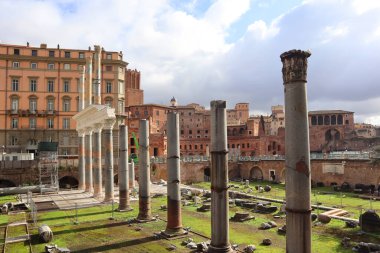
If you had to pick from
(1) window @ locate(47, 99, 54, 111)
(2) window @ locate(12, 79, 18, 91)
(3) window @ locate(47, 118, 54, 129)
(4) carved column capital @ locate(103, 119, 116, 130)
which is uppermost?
(2) window @ locate(12, 79, 18, 91)

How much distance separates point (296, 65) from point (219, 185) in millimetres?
5361

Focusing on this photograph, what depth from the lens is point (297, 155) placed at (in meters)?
7.50

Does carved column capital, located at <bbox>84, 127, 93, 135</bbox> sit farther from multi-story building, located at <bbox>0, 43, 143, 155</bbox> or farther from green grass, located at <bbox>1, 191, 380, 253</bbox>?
multi-story building, located at <bbox>0, 43, 143, 155</bbox>

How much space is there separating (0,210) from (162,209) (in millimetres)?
10325

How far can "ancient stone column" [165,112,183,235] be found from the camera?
1509cm

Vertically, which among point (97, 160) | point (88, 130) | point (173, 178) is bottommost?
point (173, 178)

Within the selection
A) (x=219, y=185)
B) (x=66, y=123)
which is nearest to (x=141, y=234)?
(x=219, y=185)

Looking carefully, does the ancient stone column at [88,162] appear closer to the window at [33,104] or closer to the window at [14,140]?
the window at [14,140]

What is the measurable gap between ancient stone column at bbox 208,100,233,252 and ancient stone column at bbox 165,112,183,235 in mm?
3552

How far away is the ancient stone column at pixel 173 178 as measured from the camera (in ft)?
49.5

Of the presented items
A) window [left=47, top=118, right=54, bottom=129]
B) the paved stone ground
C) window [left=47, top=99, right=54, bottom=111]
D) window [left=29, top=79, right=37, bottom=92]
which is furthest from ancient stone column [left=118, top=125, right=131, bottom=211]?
window [left=29, top=79, right=37, bottom=92]

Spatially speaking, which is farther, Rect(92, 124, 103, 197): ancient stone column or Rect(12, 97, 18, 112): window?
Rect(12, 97, 18, 112): window

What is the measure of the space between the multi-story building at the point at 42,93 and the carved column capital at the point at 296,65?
38393 millimetres

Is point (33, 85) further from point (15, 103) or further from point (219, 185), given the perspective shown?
point (219, 185)
